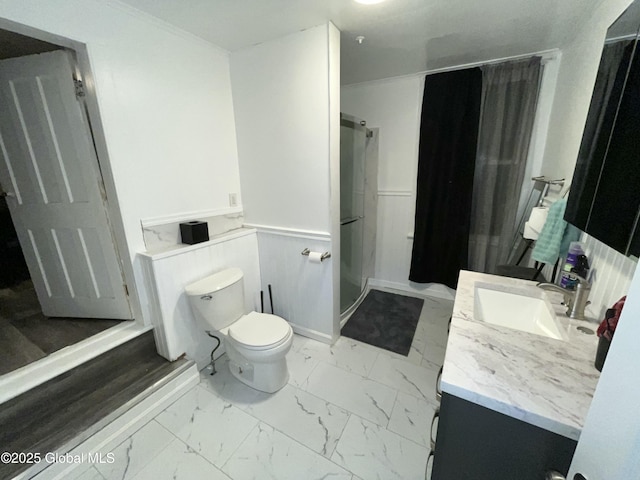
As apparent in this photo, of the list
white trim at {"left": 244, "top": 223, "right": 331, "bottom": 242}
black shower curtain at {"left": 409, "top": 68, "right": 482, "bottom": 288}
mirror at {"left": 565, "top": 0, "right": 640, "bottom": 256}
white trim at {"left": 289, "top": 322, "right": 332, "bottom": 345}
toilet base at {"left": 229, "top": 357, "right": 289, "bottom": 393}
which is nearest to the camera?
mirror at {"left": 565, "top": 0, "right": 640, "bottom": 256}

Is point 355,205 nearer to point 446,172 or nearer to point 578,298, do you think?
point 446,172

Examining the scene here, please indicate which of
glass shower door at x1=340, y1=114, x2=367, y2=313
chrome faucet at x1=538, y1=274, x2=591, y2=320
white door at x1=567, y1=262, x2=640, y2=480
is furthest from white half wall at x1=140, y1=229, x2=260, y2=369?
chrome faucet at x1=538, y1=274, x2=591, y2=320

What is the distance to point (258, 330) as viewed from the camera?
65.8 inches

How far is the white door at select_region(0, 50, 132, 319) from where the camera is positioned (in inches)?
59.8

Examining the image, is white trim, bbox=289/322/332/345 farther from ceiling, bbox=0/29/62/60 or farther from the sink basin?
ceiling, bbox=0/29/62/60

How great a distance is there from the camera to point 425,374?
1812mm

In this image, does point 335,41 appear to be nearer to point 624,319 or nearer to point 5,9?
point 5,9

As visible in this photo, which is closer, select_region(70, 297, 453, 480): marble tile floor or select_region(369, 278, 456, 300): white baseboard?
select_region(70, 297, 453, 480): marble tile floor

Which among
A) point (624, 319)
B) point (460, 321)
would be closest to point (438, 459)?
point (460, 321)

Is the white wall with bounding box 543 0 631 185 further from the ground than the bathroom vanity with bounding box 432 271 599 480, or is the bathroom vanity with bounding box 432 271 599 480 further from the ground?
the white wall with bounding box 543 0 631 185

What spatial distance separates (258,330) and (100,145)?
4.75 ft

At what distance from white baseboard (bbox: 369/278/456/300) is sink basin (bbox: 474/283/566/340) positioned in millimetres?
1605

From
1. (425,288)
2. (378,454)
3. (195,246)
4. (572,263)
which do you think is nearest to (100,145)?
(195,246)

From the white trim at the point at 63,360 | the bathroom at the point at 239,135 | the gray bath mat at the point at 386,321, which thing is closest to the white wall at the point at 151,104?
the bathroom at the point at 239,135
